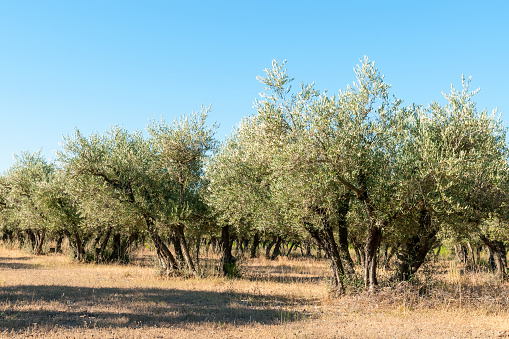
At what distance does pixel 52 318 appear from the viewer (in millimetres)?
13094

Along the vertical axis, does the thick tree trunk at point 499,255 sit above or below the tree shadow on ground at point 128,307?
above

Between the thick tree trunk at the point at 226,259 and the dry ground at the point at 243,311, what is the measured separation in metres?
4.02

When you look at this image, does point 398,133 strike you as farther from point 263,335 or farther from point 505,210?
point 263,335

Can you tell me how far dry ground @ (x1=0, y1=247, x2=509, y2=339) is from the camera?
12.1m

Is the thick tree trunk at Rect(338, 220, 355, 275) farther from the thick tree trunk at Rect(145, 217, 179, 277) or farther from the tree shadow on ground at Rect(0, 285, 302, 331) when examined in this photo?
the thick tree trunk at Rect(145, 217, 179, 277)

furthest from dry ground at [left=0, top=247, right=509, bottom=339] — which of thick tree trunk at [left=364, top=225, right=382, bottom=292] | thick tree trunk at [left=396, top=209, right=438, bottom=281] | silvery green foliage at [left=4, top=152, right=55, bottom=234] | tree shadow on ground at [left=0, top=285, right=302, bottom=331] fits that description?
silvery green foliage at [left=4, top=152, right=55, bottom=234]

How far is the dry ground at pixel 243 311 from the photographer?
39.8 ft

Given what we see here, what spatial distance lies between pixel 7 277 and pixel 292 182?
64.5ft

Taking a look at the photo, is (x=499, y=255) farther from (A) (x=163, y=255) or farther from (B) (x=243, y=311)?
(A) (x=163, y=255)

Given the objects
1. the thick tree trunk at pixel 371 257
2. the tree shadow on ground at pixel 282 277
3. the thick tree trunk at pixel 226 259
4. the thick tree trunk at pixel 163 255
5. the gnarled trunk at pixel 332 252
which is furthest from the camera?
the tree shadow on ground at pixel 282 277

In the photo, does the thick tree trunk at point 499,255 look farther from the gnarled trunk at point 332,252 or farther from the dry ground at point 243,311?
the gnarled trunk at point 332,252

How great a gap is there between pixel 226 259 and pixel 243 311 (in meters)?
11.8

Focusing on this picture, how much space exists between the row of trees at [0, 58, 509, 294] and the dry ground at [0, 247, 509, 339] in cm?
187

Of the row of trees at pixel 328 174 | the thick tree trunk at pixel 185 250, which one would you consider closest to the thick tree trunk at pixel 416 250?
the row of trees at pixel 328 174
